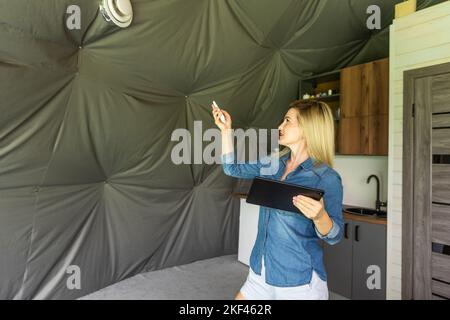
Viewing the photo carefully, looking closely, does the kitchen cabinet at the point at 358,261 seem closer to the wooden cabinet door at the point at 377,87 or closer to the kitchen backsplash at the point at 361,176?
the kitchen backsplash at the point at 361,176

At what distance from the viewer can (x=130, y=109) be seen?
2537mm

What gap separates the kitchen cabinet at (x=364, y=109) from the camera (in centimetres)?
277

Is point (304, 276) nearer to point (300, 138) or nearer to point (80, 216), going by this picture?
point (300, 138)

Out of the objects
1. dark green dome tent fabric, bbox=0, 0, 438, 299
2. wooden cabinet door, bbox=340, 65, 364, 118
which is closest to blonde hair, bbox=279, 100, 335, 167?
dark green dome tent fabric, bbox=0, 0, 438, 299

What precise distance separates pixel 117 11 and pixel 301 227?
166 centimetres

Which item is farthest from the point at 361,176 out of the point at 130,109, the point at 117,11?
the point at 117,11

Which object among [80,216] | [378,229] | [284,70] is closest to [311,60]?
[284,70]

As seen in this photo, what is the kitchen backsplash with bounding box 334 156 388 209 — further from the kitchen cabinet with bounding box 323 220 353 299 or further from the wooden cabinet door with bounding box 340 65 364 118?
the kitchen cabinet with bounding box 323 220 353 299

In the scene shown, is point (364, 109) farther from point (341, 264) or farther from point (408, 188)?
point (341, 264)

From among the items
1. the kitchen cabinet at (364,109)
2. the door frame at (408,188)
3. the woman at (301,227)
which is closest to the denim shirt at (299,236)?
the woman at (301,227)

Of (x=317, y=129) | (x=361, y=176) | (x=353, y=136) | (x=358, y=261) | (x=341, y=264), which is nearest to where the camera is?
(x=317, y=129)

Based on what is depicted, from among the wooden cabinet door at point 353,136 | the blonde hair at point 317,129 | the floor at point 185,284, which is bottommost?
the floor at point 185,284

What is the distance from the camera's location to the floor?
8.64 ft

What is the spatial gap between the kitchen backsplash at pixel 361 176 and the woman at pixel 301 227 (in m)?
2.15
